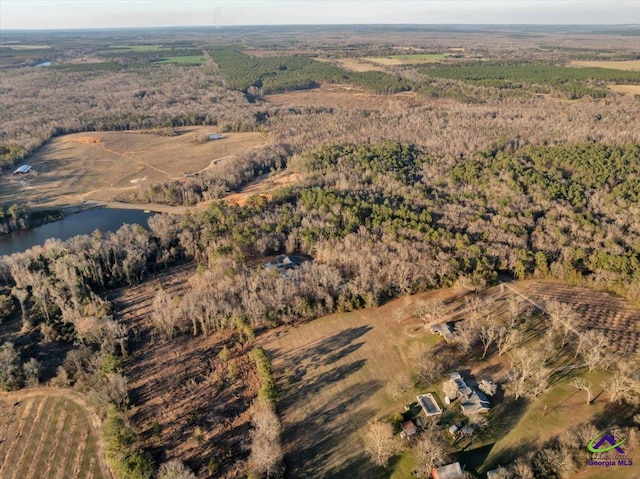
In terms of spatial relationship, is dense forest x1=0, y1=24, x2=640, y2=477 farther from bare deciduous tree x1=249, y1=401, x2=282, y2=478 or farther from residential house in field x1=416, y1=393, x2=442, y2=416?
residential house in field x1=416, y1=393, x2=442, y2=416

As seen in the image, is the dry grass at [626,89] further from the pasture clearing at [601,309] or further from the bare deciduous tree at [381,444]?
the bare deciduous tree at [381,444]

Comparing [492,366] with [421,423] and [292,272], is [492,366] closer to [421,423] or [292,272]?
[421,423]

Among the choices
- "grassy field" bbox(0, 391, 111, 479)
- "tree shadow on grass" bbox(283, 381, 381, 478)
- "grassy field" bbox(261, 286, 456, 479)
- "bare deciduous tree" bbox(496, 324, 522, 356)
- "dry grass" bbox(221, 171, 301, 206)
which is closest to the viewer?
"tree shadow on grass" bbox(283, 381, 381, 478)

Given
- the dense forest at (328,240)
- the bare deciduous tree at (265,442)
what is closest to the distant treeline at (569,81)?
the dense forest at (328,240)

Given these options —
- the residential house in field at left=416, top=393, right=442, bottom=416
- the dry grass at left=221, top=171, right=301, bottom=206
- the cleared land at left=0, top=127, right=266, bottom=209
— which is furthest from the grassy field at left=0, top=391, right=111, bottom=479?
the cleared land at left=0, top=127, right=266, bottom=209

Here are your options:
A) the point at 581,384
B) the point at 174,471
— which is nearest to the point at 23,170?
the point at 174,471

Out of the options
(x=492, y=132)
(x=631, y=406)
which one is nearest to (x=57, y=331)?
(x=631, y=406)
